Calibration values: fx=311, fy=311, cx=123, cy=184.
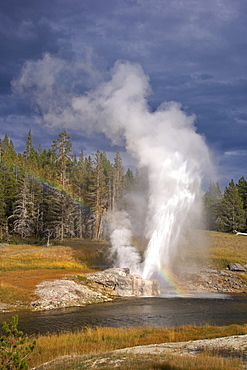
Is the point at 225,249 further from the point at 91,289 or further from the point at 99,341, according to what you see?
the point at 99,341

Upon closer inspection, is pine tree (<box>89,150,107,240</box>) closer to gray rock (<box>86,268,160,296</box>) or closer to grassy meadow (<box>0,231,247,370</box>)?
grassy meadow (<box>0,231,247,370</box>)

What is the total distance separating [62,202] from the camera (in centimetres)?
8025

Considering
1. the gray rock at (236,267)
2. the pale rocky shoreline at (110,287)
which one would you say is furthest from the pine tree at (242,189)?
the pale rocky shoreline at (110,287)

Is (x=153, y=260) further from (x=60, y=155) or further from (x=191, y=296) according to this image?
(x=60, y=155)

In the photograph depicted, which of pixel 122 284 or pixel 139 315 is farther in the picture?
pixel 122 284

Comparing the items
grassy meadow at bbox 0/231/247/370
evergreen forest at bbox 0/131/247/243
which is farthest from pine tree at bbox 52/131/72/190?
grassy meadow at bbox 0/231/247/370

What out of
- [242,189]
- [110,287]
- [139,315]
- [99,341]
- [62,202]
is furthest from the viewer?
[242,189]

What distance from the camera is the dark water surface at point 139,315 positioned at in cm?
2503

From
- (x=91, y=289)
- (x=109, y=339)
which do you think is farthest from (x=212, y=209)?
(x=109, y=339)

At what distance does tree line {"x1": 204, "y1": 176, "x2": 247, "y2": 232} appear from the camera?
99.8m

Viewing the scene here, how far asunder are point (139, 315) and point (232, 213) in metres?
80.2

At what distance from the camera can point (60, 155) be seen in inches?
3551

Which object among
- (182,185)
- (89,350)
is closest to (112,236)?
(182,185)

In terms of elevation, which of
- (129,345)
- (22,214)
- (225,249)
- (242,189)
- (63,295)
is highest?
(242,189)
